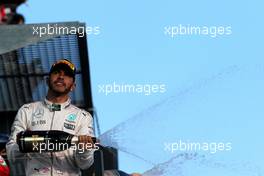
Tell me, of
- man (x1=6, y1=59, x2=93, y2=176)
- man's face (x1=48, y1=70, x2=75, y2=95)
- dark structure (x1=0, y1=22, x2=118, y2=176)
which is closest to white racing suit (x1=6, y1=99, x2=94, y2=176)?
man (x1=6, y1=59, x2=93, y2=176)

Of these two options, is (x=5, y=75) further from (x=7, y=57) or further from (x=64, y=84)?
(x=64, y=84)

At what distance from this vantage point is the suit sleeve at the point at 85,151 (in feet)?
13.7

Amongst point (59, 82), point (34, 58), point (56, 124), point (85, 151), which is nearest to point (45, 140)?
point (85, 151)

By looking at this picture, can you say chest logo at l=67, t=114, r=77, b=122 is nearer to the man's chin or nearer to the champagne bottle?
the man's chin

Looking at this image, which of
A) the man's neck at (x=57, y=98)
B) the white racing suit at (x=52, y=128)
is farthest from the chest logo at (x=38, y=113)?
the man's neck at (x=57, y=98)

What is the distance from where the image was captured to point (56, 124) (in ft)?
14.4

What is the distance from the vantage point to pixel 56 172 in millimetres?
4297

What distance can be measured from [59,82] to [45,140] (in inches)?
19.9

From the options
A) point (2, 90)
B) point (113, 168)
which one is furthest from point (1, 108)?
point (113, 168)

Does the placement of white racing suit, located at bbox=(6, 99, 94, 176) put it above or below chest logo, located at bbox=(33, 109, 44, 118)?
below

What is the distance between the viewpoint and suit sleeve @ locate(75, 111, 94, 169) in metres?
4.17

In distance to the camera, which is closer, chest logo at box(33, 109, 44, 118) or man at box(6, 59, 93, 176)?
man at box(6, 59, 93, 176)

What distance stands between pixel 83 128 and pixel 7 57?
40.8 ft

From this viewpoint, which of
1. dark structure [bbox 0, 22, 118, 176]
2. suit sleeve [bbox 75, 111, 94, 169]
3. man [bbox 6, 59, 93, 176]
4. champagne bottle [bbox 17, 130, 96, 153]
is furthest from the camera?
dark structure [bbox 0, 22, 118, 176]
